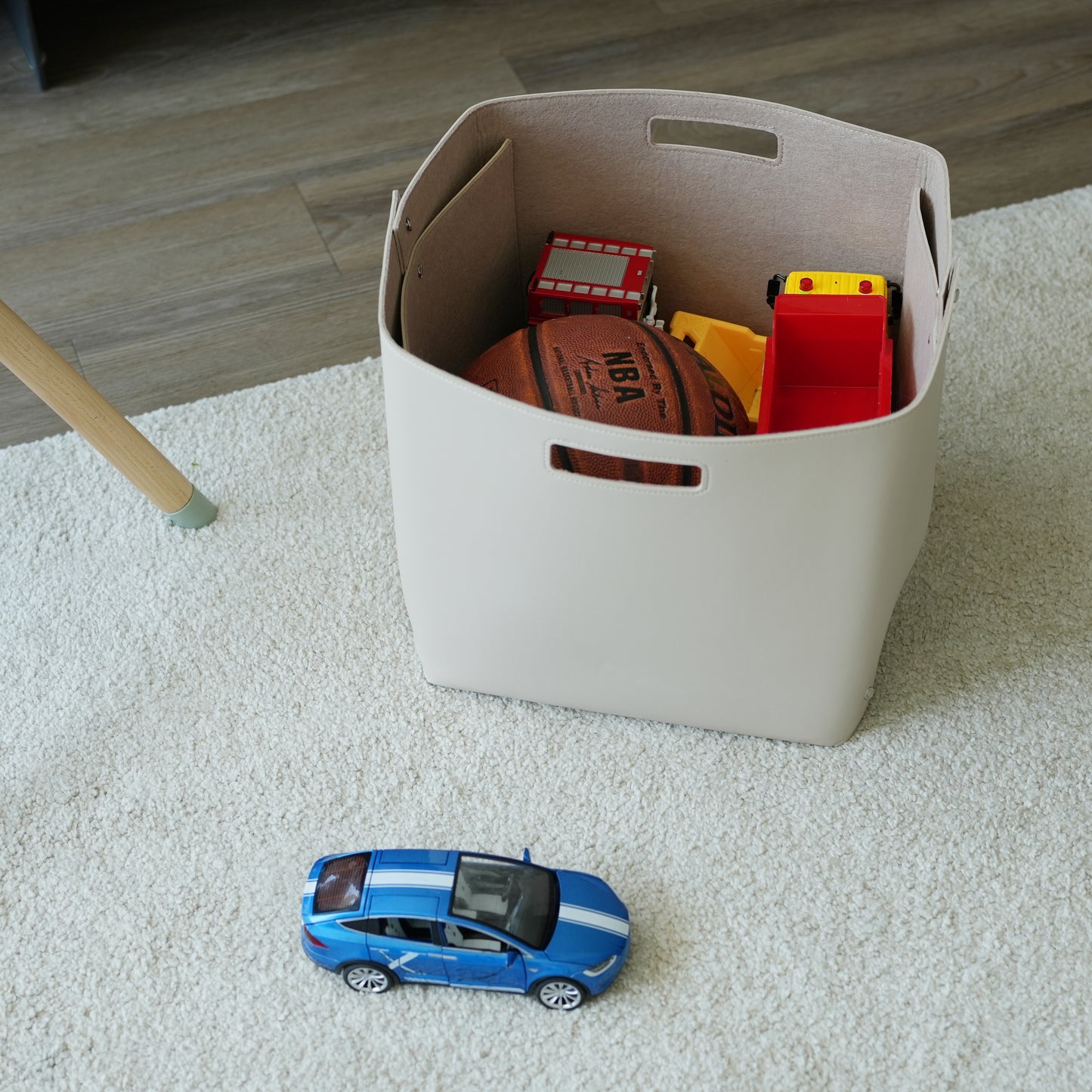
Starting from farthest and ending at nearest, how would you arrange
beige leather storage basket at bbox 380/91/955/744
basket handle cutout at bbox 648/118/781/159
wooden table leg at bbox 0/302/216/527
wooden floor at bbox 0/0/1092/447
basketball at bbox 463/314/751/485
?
1. basket handle cutout at bbox 648/118/781/159
2. wooden floor at bbox 0/0/1092/447
3. wooden table leg at bbox 0/302/216/527
4. basketball at bbox 463/314/751/485
5. beige leather storage basket at bbox 380/91/955/744

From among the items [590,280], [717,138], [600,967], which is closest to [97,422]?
[590,280]

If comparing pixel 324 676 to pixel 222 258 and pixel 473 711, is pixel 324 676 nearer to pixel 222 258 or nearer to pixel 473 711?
pixel 473 711

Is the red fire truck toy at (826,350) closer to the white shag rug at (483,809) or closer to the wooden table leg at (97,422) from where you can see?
the white shag rug at (483,809)

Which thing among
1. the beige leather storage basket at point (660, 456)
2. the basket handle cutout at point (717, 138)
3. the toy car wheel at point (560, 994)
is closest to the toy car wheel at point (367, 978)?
the toy car wheel at point (560, 994)

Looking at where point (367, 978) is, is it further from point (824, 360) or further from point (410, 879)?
point (824, 360)

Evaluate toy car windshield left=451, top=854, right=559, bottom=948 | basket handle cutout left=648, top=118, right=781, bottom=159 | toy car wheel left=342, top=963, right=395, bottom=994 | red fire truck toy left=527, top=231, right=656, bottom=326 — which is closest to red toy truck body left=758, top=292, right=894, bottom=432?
red fire truck toy left=527, top=231, right=656, bottom=326

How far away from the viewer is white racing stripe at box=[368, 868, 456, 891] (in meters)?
0.98

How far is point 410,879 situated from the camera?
0.99 meters

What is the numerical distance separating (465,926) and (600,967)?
0.12 meters

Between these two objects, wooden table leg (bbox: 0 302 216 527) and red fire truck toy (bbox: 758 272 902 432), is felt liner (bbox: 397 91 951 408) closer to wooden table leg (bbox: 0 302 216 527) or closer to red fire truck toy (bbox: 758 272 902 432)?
red fire truck toy (bbox: 758 272 902 432)

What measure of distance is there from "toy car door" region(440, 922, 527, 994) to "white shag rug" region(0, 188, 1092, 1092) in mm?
58

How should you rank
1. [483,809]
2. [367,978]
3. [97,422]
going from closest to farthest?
1. [367,978]
2. [483,809]
3. [97,422]

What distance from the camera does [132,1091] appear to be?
99 cm

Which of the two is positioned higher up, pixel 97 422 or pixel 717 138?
pixel 97 422
